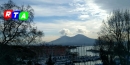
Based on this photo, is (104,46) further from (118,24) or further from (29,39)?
(29,39)

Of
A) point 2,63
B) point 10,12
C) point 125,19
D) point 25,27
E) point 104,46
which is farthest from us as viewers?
point 104,46

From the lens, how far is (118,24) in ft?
92.9

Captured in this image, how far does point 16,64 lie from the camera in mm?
23875

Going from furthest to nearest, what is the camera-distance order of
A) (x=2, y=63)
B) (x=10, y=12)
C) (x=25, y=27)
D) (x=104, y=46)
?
(x=104, y=46) < (x=25, y=27) < (x=2, y=63) < (x=10, y=12)

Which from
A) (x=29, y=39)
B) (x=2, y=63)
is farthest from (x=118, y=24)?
(x=2, y=63)

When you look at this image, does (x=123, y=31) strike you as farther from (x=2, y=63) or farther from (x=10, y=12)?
(x=10, y=12)

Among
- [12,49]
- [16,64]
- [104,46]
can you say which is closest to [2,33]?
[12,49]

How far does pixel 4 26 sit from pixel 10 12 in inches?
592

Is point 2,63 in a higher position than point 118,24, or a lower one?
lower

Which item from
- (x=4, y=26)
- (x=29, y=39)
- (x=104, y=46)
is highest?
(x=4, y=26)

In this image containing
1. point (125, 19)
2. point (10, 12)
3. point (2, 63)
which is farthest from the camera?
point (125, 19)

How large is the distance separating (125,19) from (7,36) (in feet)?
50.3

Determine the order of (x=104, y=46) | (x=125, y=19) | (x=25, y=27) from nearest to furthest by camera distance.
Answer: (x=25, y=27)
(x=125, y=19)
(x=104, y=46)

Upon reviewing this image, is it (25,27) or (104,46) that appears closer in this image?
(25,27)
